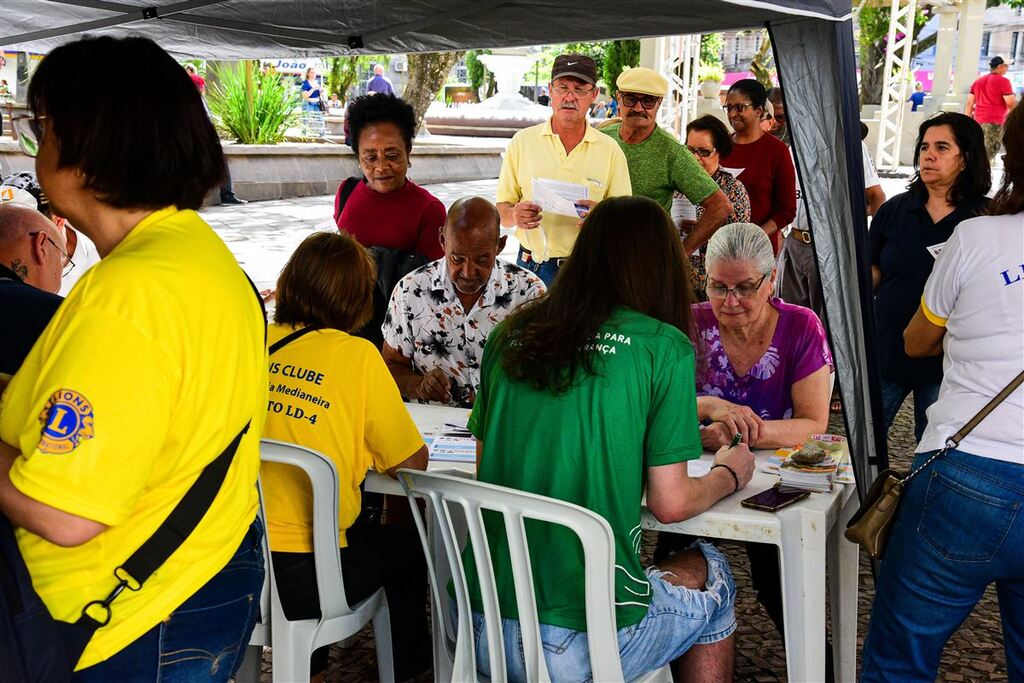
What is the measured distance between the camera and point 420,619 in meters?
2.82

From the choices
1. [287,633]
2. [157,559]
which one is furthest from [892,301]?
[157,559]

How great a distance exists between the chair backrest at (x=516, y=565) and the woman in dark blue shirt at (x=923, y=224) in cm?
229

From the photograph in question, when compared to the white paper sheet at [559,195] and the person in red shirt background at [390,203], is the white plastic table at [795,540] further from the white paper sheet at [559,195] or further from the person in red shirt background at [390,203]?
the white paper sheet at [559,195]

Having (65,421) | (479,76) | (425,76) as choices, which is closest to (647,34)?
(65,421)

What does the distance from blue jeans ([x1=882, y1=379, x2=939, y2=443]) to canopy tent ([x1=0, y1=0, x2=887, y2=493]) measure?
0.89m

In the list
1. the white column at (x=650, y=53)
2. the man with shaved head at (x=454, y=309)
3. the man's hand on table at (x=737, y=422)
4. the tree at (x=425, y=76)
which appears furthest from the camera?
the tree at (x=425, y=76)

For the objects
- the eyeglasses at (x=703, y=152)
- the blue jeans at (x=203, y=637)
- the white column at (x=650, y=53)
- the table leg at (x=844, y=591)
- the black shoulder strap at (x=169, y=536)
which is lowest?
the table leg at (x=844, y=591)

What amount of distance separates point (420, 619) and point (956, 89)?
2262 centimetres

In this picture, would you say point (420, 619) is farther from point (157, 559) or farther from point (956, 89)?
point (956, 89)

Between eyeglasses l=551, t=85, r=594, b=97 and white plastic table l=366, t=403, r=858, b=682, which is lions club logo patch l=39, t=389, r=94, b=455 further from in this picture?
eyeglasses l=551, t=85, r=594, b=97

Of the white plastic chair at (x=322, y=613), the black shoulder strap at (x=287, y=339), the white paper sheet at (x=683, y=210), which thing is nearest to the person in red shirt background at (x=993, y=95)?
the white paper sheet at (x=683, y=210)

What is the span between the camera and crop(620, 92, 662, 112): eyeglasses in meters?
5.02

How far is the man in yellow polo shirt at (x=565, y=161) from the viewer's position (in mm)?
4730

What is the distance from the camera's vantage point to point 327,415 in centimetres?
251
